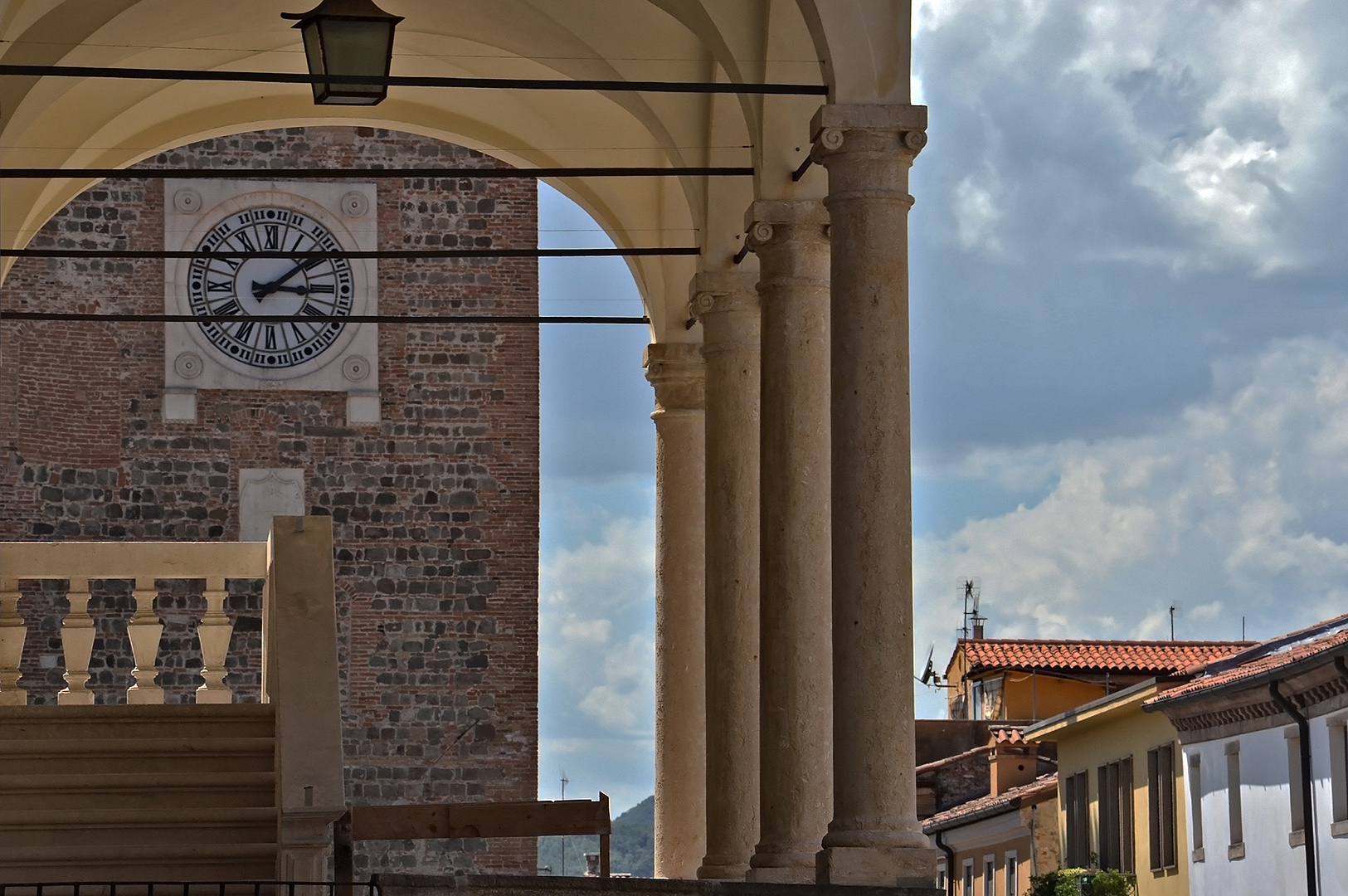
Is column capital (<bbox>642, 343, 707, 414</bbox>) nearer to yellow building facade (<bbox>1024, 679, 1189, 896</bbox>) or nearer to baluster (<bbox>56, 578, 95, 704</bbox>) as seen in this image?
baluster (<bbox>56, 578, 95, 704</bbox>)

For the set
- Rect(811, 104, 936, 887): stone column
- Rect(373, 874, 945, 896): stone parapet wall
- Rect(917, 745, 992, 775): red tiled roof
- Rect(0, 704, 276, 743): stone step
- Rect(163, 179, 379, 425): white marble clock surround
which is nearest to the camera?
Rect(373, 874, 945, 896): stone parapet wall

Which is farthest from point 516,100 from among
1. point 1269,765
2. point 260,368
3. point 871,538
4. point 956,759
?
point 956,759

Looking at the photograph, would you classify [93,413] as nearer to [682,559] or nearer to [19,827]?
[682,559]

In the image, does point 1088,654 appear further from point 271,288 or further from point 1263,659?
point 271,288

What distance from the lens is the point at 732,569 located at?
1213 cm

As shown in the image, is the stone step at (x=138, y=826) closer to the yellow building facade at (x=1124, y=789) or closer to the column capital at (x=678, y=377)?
the column capital at (x=678, y=377)

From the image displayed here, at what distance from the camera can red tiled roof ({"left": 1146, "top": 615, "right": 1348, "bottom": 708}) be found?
2256cm

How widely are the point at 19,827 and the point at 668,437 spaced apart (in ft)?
19.2

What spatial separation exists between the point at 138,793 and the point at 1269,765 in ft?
52.9

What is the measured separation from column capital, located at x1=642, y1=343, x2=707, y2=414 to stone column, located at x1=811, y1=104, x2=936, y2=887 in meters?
5.13

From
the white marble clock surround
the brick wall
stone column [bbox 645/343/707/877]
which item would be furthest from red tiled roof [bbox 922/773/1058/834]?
stone column [bbox 645/343/707/877]

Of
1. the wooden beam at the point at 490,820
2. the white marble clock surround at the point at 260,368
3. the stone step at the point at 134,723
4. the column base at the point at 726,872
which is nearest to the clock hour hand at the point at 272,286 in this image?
the white marble clock surround at the point at 260,368

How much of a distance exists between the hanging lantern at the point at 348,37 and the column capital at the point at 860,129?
192 cm

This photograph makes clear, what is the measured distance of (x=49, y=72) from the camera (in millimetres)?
9969
